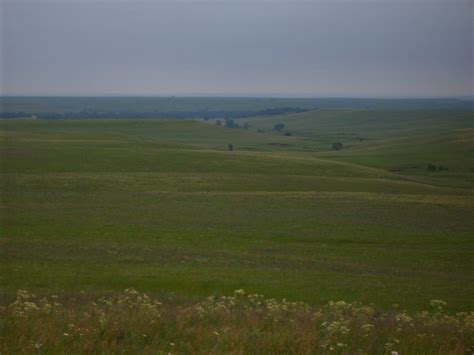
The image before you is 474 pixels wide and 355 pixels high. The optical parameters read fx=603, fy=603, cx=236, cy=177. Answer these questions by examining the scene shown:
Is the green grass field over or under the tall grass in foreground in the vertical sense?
under

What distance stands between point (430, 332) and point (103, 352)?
5.99m

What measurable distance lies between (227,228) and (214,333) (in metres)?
23.3

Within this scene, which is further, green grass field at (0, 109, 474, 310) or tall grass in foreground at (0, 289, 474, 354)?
green grass field at (0, 109, 474, 310)

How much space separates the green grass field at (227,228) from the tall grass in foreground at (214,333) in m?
6.35

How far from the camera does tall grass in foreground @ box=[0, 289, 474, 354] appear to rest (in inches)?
357

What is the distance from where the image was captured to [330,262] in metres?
24.8

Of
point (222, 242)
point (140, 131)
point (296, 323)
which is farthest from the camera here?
point (140, 131)

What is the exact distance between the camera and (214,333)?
32.0 ft

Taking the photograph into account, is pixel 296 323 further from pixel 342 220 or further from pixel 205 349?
pixel 342 220

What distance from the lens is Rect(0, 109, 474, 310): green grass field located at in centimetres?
2020

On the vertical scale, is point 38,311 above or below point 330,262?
above

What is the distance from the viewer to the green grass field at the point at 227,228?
2020 centimetres

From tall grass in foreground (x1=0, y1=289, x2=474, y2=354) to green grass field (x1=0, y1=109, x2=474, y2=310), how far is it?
6350mm

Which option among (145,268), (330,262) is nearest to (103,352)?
(145,268)
